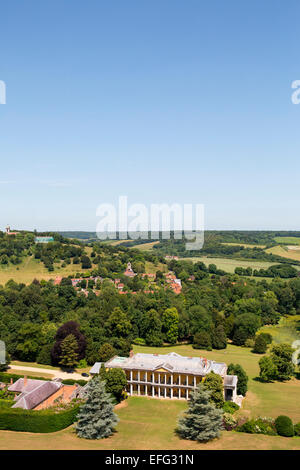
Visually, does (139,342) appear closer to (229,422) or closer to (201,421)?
(229,422)

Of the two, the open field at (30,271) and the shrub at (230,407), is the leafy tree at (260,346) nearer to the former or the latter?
the shrub at (230,407)

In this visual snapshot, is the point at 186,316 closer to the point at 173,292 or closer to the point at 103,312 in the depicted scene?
the point at 103,312

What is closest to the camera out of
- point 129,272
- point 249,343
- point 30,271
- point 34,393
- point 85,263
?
point 34,393

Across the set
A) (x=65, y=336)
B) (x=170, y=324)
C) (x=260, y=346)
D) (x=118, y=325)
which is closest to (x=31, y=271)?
(x=118, y=325)

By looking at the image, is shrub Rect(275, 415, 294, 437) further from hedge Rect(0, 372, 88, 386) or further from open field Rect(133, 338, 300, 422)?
hedge Rect(0, 372, 88, 386)

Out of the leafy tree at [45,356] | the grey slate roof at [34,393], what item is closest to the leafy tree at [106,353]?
the leafy tree at [45,356]
